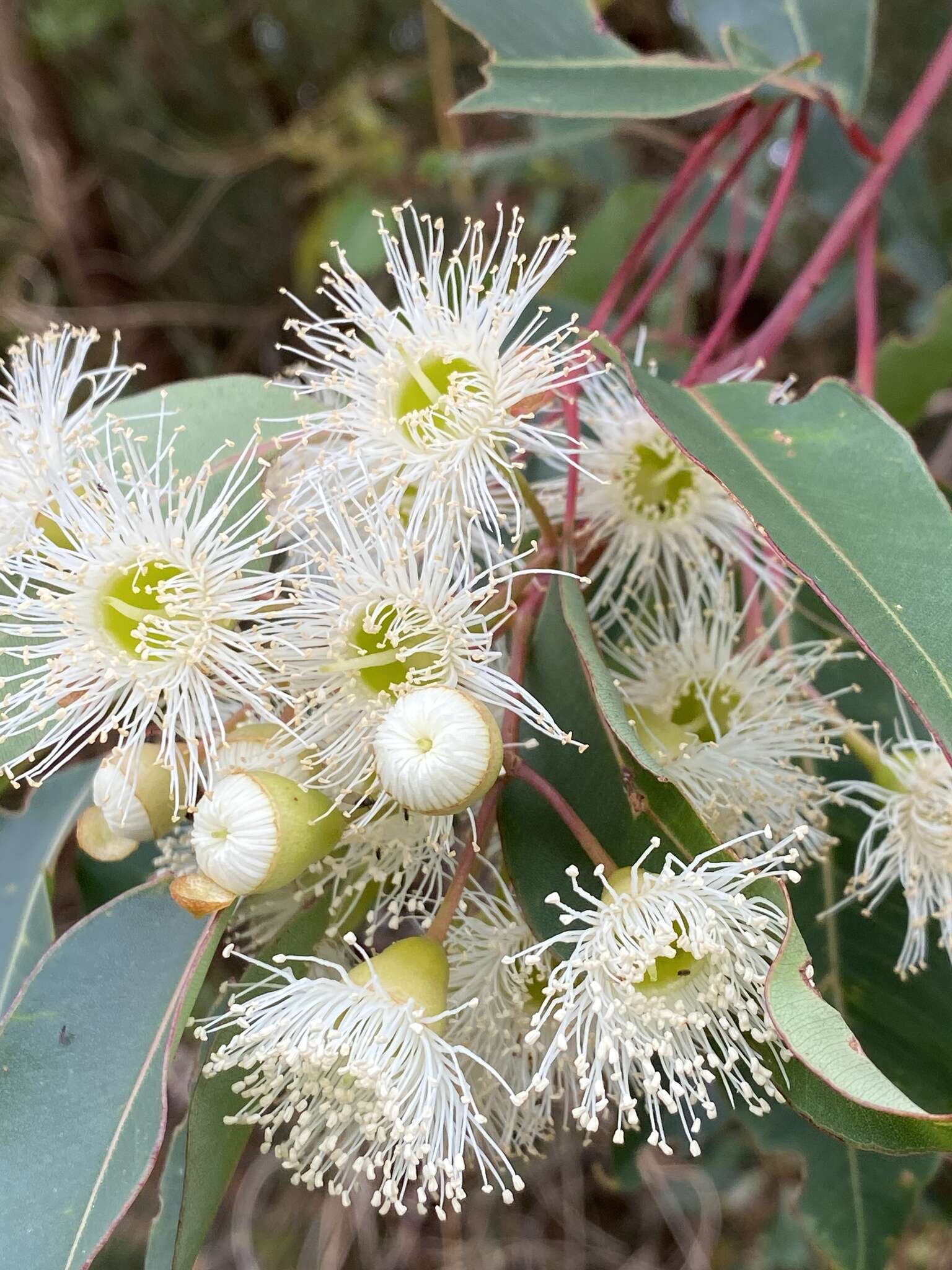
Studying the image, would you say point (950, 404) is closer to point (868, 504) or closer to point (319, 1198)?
point (868, 504)

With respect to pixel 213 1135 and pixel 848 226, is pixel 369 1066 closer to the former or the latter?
pixel 213 1135

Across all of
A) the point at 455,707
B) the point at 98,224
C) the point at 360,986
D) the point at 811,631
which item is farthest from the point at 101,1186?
the point at 98,224

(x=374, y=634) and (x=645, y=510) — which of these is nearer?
(x=374, y=634)

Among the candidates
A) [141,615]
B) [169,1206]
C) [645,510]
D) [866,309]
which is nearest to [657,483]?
[645,510]

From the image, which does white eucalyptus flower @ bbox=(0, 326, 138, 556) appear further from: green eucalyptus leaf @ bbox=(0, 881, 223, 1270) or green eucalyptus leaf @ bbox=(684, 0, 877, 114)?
green eucalyptus leaf @ bbox=(684, 0, 877, 114)

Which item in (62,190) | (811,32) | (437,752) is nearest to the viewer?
(437,752)

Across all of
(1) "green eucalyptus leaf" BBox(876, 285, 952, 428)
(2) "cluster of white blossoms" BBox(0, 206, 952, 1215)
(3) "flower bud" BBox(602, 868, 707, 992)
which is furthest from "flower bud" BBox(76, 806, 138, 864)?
(1) "green eucalyptus leaf" BBox(876, 285, 952, 428)

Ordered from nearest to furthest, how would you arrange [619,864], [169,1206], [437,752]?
[437,752], [619,864], [169,1206]
